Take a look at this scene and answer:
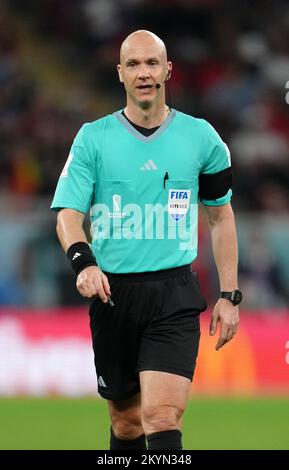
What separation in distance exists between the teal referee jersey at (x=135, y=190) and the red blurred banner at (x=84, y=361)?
19.3 ft

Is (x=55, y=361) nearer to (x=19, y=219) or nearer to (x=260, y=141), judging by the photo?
(x=19, y=219)

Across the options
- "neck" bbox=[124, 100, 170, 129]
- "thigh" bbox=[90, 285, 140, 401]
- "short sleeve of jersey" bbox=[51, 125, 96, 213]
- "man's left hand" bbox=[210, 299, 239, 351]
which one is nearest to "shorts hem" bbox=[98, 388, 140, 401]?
"thigh" bbox=[90, 285, 140, 401]

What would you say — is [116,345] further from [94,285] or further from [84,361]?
[84,361]

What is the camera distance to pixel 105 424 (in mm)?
10648

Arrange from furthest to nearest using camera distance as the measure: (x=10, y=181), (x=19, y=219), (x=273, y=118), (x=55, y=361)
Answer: (x=273, y=118) < (x=10, y=181) < (x=19, y=219) < (x=55, y=361)

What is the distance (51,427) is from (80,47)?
26.6 feet

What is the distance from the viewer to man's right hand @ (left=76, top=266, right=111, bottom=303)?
5.78m

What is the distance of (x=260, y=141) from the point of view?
1580 centimetres

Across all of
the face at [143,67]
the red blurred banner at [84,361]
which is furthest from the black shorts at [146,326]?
the red blurred banner at [84,361]

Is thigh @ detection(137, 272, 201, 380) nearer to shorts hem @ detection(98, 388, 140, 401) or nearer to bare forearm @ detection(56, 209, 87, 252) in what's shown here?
shorts hem @ detection(98, 388, 140, 401)

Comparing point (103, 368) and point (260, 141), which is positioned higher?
point (260, 141)

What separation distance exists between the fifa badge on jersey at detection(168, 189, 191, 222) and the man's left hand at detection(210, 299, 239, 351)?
1.78ft

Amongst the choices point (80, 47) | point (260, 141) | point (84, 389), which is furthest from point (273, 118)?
point (84, 389)

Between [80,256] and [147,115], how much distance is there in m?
0.91
